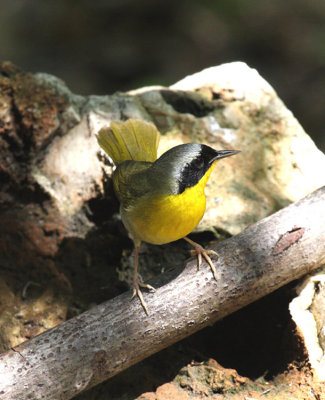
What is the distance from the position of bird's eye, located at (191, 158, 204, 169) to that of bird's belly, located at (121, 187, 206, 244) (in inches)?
6.4

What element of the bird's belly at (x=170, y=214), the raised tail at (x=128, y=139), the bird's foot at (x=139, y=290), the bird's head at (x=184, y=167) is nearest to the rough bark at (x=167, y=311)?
the bird's foot at (x=139, y=290)

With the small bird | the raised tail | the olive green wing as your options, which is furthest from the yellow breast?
the raised tail

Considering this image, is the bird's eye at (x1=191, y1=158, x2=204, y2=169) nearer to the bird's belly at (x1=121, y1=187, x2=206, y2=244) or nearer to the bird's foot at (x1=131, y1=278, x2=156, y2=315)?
the bird's belly at (x1=121, y1=187, x2=206, y2=244)

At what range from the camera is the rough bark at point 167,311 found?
9.34ft

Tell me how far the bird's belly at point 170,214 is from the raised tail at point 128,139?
75 centimetres

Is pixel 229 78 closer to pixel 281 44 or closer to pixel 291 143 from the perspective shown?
pixel 291 143

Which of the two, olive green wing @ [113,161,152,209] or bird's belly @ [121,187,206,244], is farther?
olive green wing @ [113,161,152,209]

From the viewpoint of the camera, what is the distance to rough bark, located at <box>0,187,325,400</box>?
9.34 ft

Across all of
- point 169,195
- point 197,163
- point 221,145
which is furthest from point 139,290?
point 221,145

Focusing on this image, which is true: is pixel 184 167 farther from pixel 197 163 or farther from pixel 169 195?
pixel 169 195

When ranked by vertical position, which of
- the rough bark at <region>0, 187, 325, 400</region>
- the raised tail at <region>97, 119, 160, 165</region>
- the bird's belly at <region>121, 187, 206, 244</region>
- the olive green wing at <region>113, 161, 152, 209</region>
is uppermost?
the raised tail at <region>97, 119, 160, 165</region>

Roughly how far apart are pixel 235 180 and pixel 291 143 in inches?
28.5

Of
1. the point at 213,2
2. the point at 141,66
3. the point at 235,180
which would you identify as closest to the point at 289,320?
the point at 235,180

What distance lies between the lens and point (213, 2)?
816 cm
